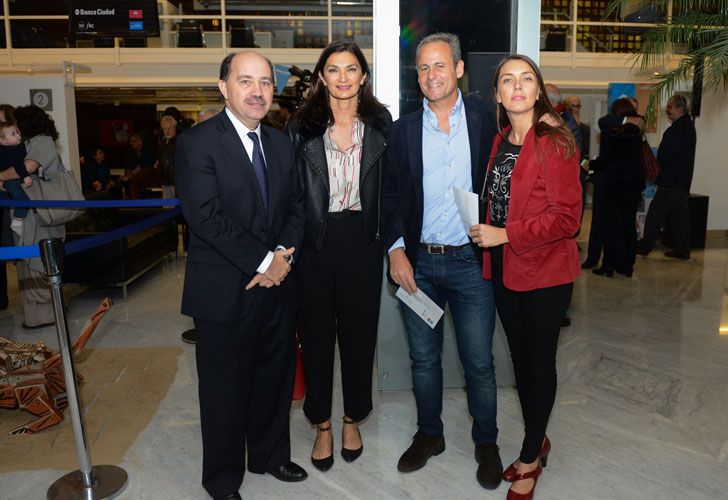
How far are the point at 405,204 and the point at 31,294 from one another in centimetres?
340

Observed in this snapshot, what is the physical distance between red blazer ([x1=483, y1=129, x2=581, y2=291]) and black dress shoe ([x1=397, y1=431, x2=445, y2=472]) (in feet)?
2.91

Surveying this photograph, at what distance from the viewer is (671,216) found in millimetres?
7164

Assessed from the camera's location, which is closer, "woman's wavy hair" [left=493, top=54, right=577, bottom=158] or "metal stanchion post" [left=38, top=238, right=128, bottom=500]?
"woman's wavy hair" [left=493, top=54, right=577, bottom=158]

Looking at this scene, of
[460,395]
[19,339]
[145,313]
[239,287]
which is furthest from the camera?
[145,313]

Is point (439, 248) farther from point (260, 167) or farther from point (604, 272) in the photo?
point (604, 272)

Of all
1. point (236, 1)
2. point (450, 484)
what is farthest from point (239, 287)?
point (236, 1)

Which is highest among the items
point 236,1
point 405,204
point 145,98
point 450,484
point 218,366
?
point 236,1

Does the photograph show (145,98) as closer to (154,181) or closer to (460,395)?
(154,181)

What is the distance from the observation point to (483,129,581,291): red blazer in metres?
Answer: 2.22

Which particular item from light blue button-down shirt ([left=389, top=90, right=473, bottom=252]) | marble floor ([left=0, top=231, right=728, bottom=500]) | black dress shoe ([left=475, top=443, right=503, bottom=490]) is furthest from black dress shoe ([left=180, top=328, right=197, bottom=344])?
light blue button-down shirt ([left=389, top=90, right=473, bottom=252])

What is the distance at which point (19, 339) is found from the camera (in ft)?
15.2

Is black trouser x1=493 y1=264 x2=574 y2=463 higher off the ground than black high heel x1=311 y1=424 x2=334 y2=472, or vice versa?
black trouser x1=493 y1=264 x2=574 y2=463

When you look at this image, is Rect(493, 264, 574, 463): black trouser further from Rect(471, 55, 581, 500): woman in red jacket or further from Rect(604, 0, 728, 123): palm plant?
Rect(604, 0, 728, 123): palm plant

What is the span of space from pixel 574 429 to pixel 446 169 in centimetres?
145
